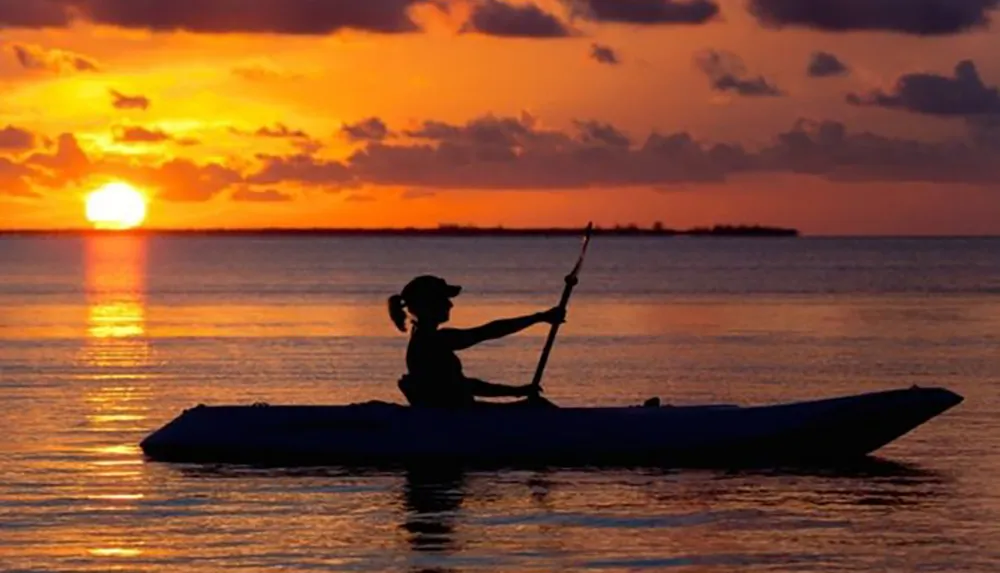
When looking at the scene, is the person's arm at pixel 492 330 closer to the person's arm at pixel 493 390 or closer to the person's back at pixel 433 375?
the person's back at pixel 433 375

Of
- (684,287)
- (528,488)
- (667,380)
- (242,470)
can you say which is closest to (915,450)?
(528,488)

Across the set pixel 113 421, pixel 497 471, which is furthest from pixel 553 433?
pixel 113 421

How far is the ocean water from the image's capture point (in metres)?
16.6

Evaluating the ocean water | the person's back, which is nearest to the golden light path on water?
the ocean water

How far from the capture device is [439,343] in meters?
21.0

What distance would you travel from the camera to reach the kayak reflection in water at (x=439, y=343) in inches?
822

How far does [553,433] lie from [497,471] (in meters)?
0.71

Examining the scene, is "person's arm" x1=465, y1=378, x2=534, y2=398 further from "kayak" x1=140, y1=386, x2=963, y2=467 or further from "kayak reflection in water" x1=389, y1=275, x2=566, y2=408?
"kayak" x1=140, y1=386, x2=963, y2=467

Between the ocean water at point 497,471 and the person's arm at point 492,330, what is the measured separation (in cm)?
129

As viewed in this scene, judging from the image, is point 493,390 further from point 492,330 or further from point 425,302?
point 425,302

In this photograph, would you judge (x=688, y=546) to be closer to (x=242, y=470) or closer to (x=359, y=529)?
(x=359, y=529)

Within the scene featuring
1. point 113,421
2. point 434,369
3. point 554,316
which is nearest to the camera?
point 554,316

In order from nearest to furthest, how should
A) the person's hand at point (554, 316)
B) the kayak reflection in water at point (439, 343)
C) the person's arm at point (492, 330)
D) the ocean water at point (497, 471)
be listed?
the ocean water at point (497, 471) → the person's hand at point (554, 316) → the person's arm at point (492, 330) → the kayak reflection in water at point (439, 343)

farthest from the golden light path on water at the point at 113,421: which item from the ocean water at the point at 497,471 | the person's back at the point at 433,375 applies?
the person's back at the point at 433,375
